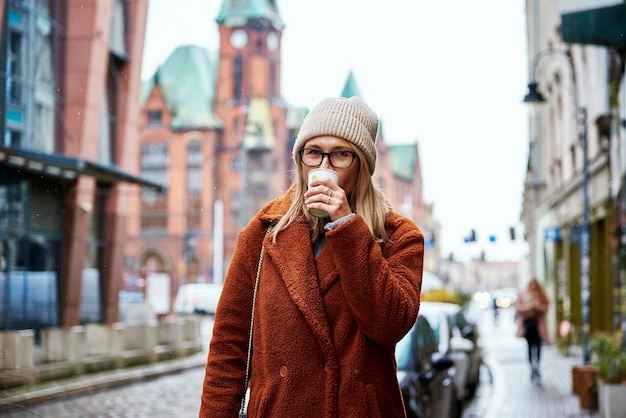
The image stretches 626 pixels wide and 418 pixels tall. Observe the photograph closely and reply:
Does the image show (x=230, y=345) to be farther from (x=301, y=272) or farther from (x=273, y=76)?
(x=273, y=76)

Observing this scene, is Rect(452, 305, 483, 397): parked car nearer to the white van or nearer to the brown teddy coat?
the brown teddy coat

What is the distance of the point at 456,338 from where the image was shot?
10008 millimetres

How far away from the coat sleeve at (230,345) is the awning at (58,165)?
34.6 ft

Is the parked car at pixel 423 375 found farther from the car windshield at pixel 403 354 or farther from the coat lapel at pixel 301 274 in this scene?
the coat lapel at pixel 301 274


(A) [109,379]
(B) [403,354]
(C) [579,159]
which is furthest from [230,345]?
(C) [579,159]

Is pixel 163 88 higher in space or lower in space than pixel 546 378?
higher

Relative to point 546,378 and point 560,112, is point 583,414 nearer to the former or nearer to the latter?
point 546,378

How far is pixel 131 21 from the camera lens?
25.4m

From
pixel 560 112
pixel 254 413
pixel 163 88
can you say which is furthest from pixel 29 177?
pixel 163 88

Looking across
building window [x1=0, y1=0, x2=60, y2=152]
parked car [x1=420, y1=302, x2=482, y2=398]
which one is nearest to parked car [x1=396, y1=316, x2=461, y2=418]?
parked car [x1=420, y1=302, x2=482, y2=398]

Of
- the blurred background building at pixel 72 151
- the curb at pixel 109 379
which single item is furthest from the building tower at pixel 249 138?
the curb at pixel 109 379

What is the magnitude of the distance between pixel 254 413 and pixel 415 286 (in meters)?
0.56

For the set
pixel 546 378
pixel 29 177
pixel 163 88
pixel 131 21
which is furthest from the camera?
pixel 163 88

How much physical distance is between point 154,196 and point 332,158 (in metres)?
71.7
